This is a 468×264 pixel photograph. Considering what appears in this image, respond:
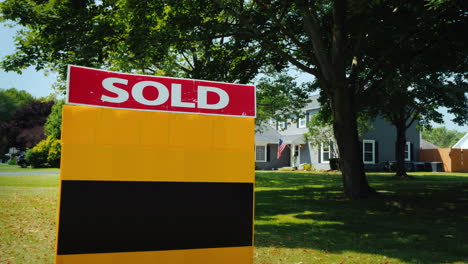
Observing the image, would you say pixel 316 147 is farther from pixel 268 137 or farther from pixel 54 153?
pixel 54 153

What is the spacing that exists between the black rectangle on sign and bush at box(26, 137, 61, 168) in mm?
32443

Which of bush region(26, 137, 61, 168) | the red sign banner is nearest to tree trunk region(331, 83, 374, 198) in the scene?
the red sign banner

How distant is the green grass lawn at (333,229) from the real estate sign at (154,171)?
3.14 meters

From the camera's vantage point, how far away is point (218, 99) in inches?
120

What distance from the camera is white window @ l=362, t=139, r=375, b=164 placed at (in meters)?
37.1

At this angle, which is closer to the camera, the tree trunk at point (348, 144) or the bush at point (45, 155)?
the tree trunk at point (348, 144)

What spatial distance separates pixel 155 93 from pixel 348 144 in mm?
11145

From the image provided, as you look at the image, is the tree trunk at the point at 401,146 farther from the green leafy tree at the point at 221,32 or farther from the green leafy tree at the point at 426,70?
the green leafy tree at the point at 221,32

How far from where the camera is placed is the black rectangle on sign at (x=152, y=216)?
2.69 meters

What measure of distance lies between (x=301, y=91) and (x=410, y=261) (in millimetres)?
15187

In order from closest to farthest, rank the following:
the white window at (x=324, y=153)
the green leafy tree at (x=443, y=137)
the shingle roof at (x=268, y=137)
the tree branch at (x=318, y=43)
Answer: the tree branch at (x=318, y=43) < the white window at (x=324, y=153) < the shingle roof at (x=268, y=137) < the green leafy tree at (x=443, y=137)

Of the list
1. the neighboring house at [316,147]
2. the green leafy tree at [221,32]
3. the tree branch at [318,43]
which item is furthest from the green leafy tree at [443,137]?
the tree branch at [318,43]

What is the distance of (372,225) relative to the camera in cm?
890

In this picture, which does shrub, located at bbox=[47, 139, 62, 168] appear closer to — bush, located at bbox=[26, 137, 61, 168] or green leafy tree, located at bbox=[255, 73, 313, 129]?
bush, located at bbox=[26, 137, 61, 168]
